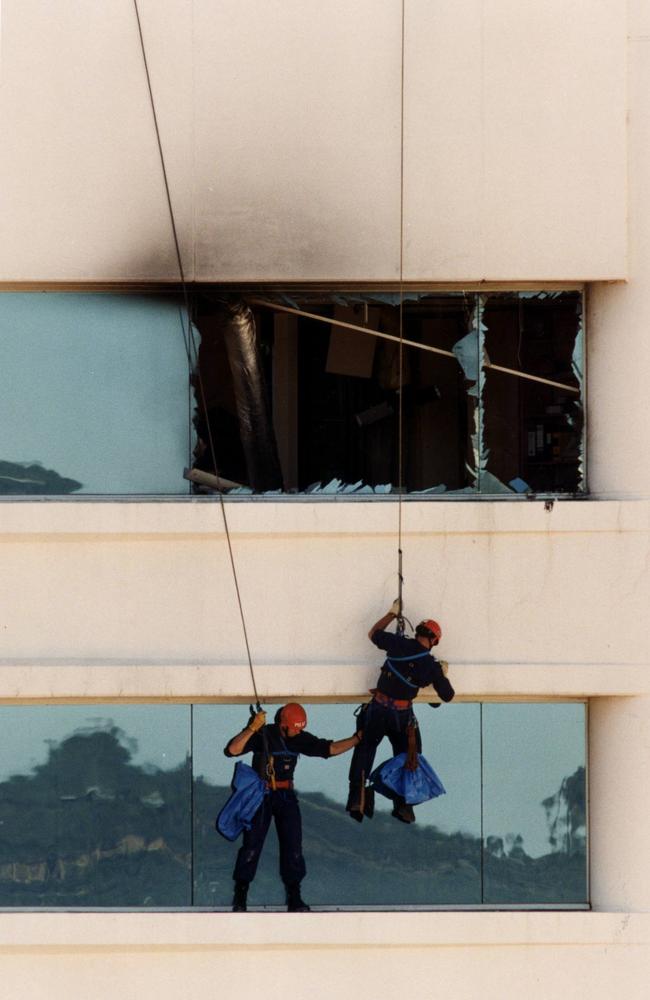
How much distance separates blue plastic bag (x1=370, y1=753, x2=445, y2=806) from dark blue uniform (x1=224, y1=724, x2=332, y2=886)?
0.36m

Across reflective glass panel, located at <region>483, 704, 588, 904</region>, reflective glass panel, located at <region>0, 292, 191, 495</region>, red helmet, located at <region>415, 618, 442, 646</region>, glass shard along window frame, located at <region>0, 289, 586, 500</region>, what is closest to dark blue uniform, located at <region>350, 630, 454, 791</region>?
red helmet, located at <region>415, 618, 442, 646</region>

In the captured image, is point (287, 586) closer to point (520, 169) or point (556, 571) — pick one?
point (556, 571)

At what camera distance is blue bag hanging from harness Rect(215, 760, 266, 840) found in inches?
238

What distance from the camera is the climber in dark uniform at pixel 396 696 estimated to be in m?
5.94

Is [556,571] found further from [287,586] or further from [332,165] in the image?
[332,165]

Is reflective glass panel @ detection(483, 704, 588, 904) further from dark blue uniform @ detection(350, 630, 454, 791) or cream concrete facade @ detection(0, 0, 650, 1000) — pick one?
dark blue uniform @ detection(350, 630, 454, 791)

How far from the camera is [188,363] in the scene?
20.8 ft

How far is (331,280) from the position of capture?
624cm

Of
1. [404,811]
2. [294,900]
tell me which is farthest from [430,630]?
[294,900]

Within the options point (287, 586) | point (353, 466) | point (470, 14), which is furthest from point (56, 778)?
point (470, 14)
